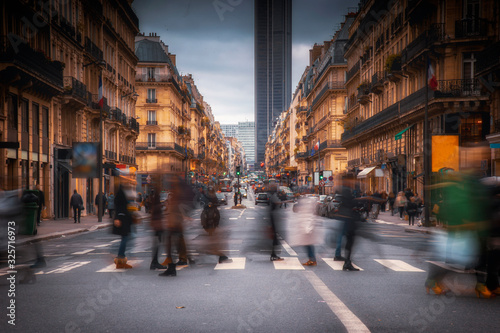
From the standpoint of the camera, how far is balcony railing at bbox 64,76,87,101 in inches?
1256

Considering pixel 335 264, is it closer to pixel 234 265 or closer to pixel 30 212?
pixel 234 265

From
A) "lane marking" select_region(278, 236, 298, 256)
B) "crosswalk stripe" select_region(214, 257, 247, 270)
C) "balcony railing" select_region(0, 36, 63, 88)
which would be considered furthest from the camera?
"balcony railing" select_region(0, 36, 63, 88)

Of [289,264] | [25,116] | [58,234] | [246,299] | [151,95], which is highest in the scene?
[151,95]

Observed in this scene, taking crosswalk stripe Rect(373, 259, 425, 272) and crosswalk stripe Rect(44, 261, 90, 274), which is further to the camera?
crosswalk stripe Rect(373, 259, 425, 272)

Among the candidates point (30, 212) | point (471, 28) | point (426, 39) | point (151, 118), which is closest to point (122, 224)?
point (30, 212)

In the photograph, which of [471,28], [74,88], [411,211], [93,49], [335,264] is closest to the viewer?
[335,264]

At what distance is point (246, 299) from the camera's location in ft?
23.2

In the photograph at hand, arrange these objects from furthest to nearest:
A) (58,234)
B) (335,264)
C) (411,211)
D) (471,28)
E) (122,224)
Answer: (471,28)
(411,211)
(58,234)
(335,264)
(122,224)

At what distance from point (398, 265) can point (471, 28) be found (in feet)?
76.2

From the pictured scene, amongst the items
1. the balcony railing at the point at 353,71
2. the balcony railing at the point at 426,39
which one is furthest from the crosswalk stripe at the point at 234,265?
the balcony railing at the point at 353,71

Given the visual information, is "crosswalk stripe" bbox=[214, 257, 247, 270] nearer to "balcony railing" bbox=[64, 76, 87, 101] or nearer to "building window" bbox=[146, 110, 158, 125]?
"balcony railing" bbox=[64, 76, 87, 101]

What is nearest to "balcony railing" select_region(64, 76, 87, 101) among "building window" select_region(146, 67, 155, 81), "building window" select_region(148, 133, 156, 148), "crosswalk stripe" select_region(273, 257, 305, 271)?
"crosswalk stripe" select_region(273, 257, 305, 271)

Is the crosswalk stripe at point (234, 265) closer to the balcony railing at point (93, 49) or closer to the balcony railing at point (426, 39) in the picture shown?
the balcony railing at point (426, 39)

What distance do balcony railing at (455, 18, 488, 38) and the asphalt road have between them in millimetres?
21997
